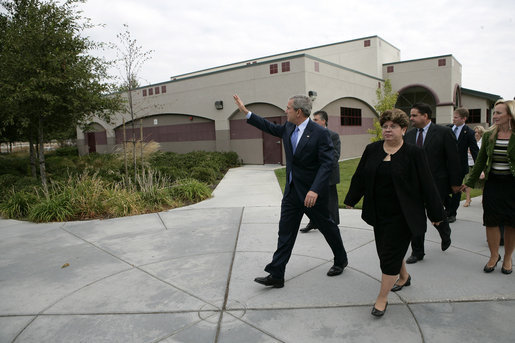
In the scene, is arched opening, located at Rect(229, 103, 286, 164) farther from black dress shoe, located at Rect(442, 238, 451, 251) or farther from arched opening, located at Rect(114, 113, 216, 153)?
black dress shoe, located at Rect(442, 238, 451, 251)

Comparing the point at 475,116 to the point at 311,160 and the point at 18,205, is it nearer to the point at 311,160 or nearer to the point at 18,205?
the point at 311,160

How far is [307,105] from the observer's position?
370 cm

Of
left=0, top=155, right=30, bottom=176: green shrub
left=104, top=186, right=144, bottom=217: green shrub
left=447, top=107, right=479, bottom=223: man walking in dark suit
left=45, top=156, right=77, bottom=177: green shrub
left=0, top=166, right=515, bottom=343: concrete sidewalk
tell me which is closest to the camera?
left=0, top=166, right=515, bottom=343: concrete sidewalk

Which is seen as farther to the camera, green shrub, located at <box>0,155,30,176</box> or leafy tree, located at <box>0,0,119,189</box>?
green shrub, located at <box>0,155,30,176</box>

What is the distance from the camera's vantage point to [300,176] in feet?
12.1

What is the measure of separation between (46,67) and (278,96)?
30.2ft

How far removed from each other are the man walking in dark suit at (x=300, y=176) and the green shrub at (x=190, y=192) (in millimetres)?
5109

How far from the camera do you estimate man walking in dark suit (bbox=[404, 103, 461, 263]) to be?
432cm

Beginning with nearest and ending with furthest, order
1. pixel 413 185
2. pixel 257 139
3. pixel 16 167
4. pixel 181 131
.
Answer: pixel 413 185 → pixel 16 167 → pixel 257 139 → pixel 181 131

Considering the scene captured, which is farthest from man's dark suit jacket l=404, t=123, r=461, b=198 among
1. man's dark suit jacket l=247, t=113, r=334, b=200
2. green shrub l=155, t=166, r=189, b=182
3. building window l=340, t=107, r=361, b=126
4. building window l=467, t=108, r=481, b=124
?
building window l=467, t=108, r=481, b=124

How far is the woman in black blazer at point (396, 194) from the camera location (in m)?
3.00

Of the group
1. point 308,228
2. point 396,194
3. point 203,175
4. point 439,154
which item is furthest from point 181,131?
point 396,194

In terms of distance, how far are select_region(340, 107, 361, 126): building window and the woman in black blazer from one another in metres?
15.9

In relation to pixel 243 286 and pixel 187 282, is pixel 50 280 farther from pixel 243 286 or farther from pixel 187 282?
pixel 243 286
